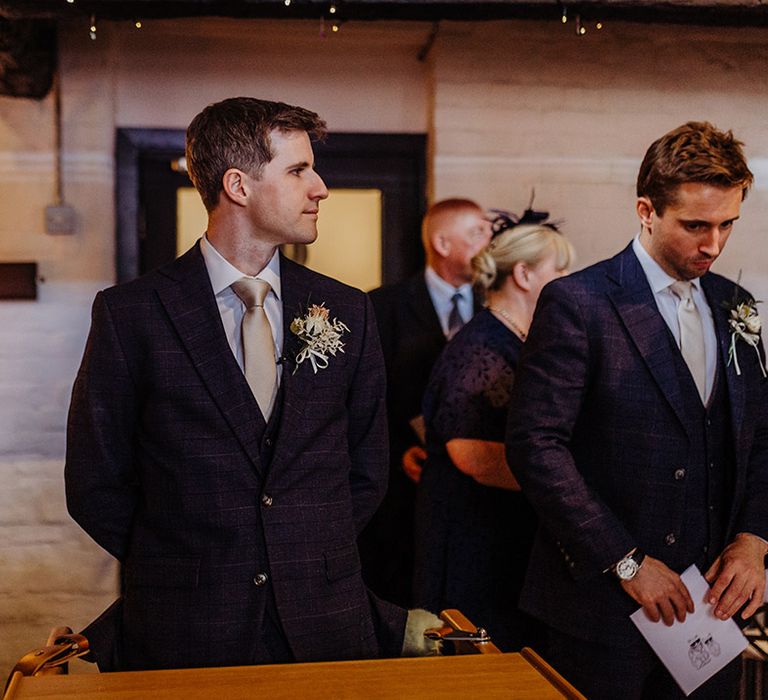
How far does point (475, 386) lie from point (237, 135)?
111 cm

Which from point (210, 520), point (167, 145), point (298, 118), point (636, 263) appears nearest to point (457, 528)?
point (636, 263)

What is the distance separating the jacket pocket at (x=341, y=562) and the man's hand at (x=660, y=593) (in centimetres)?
67

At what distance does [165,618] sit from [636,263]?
1.39m

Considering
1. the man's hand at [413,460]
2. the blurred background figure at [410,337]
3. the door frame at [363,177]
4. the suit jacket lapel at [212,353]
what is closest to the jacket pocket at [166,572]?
the suit jacket lapel at [212,353]

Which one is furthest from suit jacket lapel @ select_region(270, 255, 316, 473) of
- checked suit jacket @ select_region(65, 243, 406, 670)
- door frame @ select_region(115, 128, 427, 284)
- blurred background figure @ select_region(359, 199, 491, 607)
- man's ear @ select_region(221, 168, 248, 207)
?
door frame @ select_region(115, 128, 427, 284)

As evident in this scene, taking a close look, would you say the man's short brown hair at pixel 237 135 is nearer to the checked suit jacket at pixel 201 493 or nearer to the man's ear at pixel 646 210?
the checked suit jacket at pixel 201 493

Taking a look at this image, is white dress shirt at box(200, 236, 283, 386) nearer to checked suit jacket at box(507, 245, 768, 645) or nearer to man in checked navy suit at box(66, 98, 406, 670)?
man in checked navy suit at box(66, 98, 406, 670)

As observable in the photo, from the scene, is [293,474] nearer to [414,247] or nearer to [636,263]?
[636,263]

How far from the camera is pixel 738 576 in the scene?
8.05ft

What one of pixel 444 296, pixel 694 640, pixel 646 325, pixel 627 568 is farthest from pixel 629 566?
pixel 444 296

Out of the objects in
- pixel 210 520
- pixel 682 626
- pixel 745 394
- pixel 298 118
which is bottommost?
pixel 682 626

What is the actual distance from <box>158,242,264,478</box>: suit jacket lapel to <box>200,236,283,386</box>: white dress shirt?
0.04 m

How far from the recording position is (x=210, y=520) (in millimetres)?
2066

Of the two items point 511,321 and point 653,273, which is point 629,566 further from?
point 511,321
